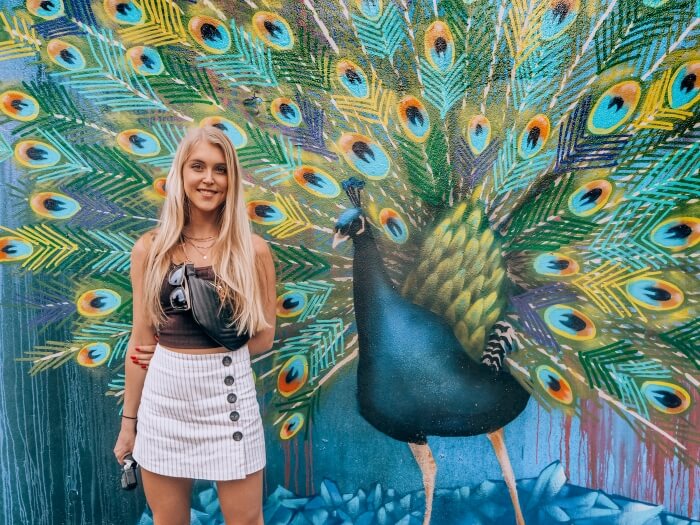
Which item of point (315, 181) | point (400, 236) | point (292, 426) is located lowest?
point (292, 426)

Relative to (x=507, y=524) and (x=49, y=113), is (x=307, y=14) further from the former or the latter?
(x=507, y=524)

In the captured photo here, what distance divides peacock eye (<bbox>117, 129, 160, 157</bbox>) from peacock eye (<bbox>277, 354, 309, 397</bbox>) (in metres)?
0.98

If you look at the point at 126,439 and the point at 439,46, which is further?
the point at 439,46

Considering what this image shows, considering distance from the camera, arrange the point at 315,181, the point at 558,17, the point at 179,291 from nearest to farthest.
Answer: the point at 179,291
the point at 558,17
the point at 315,181

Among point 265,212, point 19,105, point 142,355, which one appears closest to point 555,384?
point 265,212

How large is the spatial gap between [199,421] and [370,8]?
5.24ft

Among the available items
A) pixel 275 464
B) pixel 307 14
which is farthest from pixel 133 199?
pixel 275 464

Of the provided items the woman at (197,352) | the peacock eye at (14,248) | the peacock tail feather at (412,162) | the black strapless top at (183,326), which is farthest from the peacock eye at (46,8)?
the black strapless top at (183,326)

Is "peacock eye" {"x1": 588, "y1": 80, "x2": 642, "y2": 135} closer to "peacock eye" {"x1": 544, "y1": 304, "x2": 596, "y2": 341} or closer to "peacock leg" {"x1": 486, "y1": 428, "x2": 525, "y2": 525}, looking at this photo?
"peacock eye" {"x1": 544, "y1": 304, "x2": 596, "y2": 341}

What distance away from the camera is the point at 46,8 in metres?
2.17

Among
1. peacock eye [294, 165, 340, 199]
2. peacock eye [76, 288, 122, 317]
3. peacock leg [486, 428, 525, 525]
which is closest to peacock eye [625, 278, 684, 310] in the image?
peacock leg [486, 428, 525, 525]

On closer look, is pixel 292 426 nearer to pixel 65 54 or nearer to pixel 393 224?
pixel 393 224

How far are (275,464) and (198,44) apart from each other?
1682 mm

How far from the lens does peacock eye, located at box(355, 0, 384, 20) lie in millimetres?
2145
